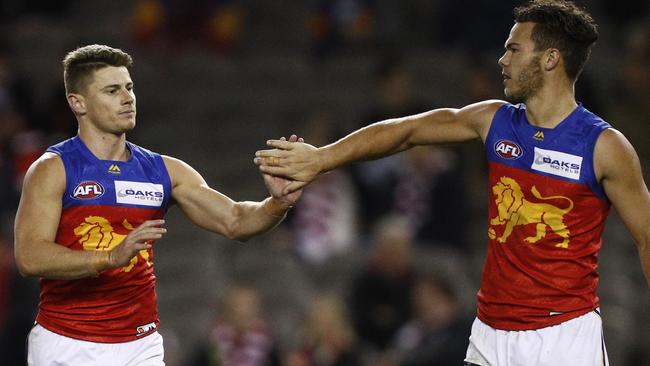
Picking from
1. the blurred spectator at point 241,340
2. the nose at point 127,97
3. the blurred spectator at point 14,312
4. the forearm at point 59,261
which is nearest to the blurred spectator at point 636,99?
the blurred spectator at point 241,340

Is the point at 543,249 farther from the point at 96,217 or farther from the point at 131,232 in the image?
the point at 96,217

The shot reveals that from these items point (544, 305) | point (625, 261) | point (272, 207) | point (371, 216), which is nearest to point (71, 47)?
point (371, 216)

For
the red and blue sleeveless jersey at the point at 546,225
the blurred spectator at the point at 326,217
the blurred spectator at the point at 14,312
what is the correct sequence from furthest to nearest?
the blurred spectator at the point at 326,217 → the blurred spectator at the point at 14,312 → the red and blue sleeveless jersey at the point at 546,225

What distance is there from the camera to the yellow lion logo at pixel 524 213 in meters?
5.63

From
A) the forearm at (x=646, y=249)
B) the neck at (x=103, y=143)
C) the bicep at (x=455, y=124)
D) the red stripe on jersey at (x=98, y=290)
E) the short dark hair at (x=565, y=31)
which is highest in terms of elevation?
the short dark hair at (x=565, y=31)

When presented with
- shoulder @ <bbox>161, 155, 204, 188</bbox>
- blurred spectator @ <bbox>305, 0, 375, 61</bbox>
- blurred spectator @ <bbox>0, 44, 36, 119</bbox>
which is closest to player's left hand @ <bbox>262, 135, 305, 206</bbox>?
shoulder @ <bbox>161, 155, 204, 188</bbox>

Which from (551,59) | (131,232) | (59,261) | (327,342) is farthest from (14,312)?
(551,59)

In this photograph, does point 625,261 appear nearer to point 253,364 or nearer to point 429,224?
point 429,224

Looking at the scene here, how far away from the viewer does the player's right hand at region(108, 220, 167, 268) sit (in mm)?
5398

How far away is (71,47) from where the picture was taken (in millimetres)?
11945

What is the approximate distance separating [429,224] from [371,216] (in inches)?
19.6

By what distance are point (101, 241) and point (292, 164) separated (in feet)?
3.32

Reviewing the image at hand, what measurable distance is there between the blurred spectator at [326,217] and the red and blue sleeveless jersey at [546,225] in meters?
4.65

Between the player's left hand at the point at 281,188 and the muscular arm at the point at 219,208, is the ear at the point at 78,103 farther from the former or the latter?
the player's left hand at the point at 281,188
